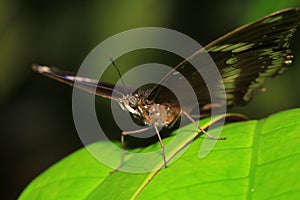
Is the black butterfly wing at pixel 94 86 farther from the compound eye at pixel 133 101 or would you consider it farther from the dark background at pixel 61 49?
the dark background at pixel 61 49

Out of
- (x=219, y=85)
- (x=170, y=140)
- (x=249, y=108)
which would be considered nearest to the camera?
(x=170, y=140)

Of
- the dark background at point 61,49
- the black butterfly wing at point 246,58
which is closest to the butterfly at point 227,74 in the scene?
the black butterfly wing at point 246,58

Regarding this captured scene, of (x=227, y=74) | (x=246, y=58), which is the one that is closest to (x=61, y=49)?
(x=227, y=74)

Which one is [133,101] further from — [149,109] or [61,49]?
[61,49]

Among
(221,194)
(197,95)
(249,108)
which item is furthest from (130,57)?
(221,194)

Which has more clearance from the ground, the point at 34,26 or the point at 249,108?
the point at 34,26

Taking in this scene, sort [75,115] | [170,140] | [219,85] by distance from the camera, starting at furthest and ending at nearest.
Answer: [75,115] < [219,85] < [170,140]

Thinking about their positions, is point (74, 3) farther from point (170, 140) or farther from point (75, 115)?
point (170, 140)
